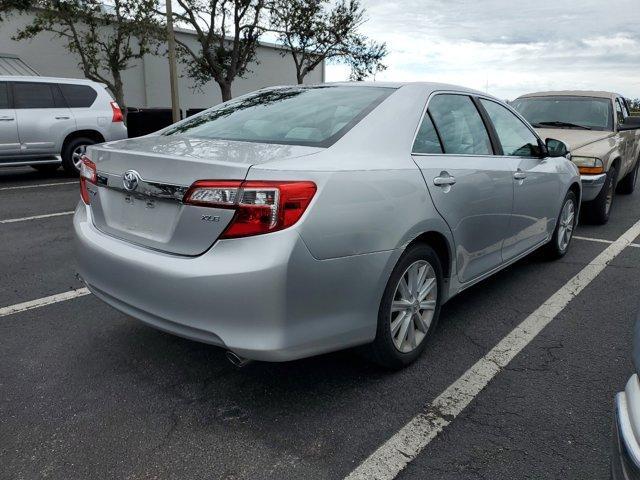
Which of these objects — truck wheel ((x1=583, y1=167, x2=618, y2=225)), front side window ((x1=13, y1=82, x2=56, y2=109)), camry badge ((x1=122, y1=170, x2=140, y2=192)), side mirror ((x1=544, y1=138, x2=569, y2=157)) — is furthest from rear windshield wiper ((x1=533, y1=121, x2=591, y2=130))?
front side window ((x1=13, y1=82, x2=56, y2=109))

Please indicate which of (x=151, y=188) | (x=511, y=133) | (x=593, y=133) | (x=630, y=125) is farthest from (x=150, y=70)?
(x=151, y=188)

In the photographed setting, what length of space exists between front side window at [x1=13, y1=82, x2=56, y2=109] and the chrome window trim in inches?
330

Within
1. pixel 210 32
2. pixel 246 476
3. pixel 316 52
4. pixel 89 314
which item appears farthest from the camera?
pixel 316 52

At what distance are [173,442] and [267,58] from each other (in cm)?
3084

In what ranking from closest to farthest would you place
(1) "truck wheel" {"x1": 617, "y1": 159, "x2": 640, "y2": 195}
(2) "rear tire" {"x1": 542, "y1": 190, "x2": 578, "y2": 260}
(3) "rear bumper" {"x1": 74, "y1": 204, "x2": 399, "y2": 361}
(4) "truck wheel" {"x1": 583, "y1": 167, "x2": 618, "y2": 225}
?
1. (3) "rear bumper" {"x1": 74, "y1": 204, "x2": 399, "y2": 361}
2. (2) "rear tire" {"x1": 542, "y1": 190, "x2": 578, "y2": 260}
3. (4) "truck wheel" {"x1": 583, "y1": 167, "x2": 618, "y2": 225}
4. (1) "truck wheel" {"x1": 617, "y1": 159, "x2": 640, "y2": 195}

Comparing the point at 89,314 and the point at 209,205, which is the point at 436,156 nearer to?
the point at 209,205

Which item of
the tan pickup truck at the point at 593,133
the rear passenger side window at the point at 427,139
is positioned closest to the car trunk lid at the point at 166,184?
the rear passenger side window at the point at 427,139

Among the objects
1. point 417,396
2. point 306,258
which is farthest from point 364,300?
point 417,396

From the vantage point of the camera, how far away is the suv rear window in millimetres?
10211

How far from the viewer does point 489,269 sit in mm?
3701

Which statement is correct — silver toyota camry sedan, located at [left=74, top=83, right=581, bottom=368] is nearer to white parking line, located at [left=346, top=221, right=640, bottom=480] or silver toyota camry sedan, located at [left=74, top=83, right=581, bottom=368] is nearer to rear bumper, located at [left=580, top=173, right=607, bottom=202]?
white parking line, located at [left=346, top=221, right=640, bottom=480]

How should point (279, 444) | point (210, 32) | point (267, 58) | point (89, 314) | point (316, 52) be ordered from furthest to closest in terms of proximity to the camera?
point (267, 58)
point (316, 52)
point (210, 32)
point (89, 314)
point (279, 444)

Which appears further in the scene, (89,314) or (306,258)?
(89,314)

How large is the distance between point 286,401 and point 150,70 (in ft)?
80.7
